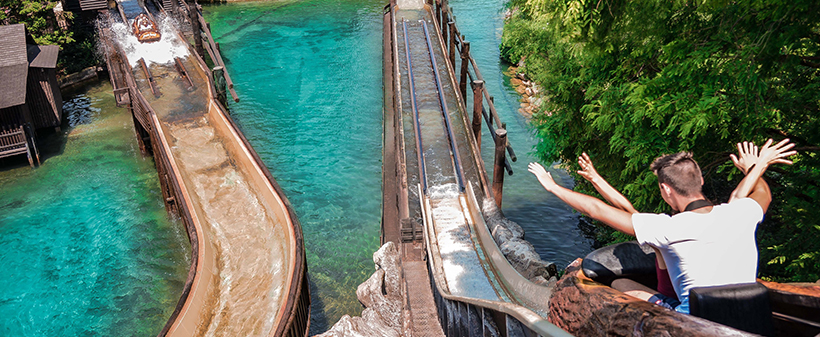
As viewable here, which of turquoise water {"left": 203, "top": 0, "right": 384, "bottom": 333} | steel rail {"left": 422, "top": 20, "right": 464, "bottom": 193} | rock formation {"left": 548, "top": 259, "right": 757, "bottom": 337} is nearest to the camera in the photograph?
rock formation {"left": 548, "top": 259, "right": 757, "bottom": 337}

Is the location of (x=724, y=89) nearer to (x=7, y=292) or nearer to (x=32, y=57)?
(x=7, y=292)

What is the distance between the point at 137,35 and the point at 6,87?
5.32 meters

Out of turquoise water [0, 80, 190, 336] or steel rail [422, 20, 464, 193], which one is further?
turquoise water [0, 80, 190, 336]

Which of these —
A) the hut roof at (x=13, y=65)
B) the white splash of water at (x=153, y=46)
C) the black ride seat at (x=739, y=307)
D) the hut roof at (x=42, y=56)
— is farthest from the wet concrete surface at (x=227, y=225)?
the black ride seat at (x=739, y=307)

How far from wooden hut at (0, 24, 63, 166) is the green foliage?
1817 cm

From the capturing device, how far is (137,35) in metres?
21.5

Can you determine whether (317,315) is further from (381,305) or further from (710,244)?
(710,244)

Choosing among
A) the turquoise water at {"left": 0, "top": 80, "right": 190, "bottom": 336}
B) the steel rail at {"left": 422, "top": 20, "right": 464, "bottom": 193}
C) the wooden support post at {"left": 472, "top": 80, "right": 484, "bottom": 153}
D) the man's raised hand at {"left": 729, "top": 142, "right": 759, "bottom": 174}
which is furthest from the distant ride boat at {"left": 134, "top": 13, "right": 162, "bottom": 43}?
the man's raised hand at {"left": 729, "top": 142, "right": 759, "bottom": 174}

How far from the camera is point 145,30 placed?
21.6 meters

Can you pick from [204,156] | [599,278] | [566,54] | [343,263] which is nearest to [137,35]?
[204,156]

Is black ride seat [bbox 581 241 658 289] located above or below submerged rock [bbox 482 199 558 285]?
above

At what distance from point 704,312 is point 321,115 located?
66.9 feet

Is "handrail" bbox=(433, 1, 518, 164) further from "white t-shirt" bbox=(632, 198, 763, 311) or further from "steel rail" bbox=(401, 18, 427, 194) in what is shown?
"white t-shirt" bbox=(632, 198, 763, 311)

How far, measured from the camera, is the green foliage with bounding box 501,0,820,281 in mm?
6246
